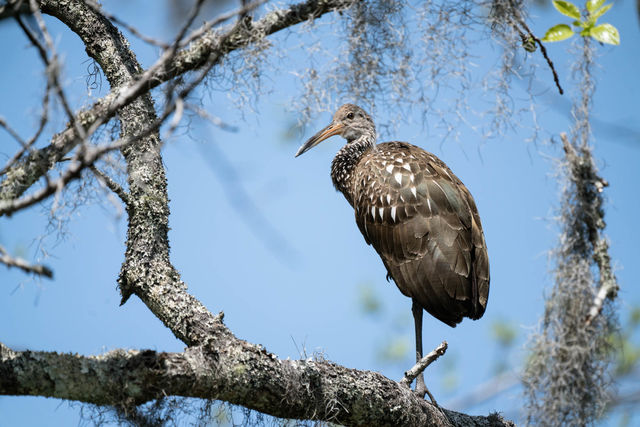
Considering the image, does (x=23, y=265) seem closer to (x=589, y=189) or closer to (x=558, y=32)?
(x=558, y=32)

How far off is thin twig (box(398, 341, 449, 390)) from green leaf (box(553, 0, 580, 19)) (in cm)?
139

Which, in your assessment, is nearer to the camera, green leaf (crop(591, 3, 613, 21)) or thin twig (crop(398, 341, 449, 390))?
green leaf (crop(591, 3, 613, 21))

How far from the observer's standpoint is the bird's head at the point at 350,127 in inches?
202

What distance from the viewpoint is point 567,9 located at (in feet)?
8.86

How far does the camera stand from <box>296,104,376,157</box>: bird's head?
16.8 ft

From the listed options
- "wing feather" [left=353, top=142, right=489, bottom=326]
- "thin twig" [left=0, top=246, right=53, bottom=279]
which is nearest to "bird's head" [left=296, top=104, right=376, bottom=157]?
"wing feather" [left=353, top=142, right=489, bottom=326]

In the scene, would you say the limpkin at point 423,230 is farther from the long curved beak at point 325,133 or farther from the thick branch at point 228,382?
the thick branch at point 228,382

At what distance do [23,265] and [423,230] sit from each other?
261cm

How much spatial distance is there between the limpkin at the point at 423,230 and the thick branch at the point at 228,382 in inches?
29.0

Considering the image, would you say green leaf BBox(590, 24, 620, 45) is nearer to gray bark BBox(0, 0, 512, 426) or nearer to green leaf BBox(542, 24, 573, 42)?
green leaf BBox(542, 24, 573, 42)

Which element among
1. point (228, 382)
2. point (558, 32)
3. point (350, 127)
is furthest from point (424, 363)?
point (350, 127)

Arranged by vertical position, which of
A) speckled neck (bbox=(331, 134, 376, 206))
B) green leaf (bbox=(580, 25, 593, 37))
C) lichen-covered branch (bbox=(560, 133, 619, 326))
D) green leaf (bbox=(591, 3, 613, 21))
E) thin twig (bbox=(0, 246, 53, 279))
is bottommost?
thin twig (bbox=(0, 246, 53, 279))

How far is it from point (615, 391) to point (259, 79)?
2303mm

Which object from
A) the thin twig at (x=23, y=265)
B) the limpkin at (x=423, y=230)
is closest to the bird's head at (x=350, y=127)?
the limpkin at (x=423, y=230)
